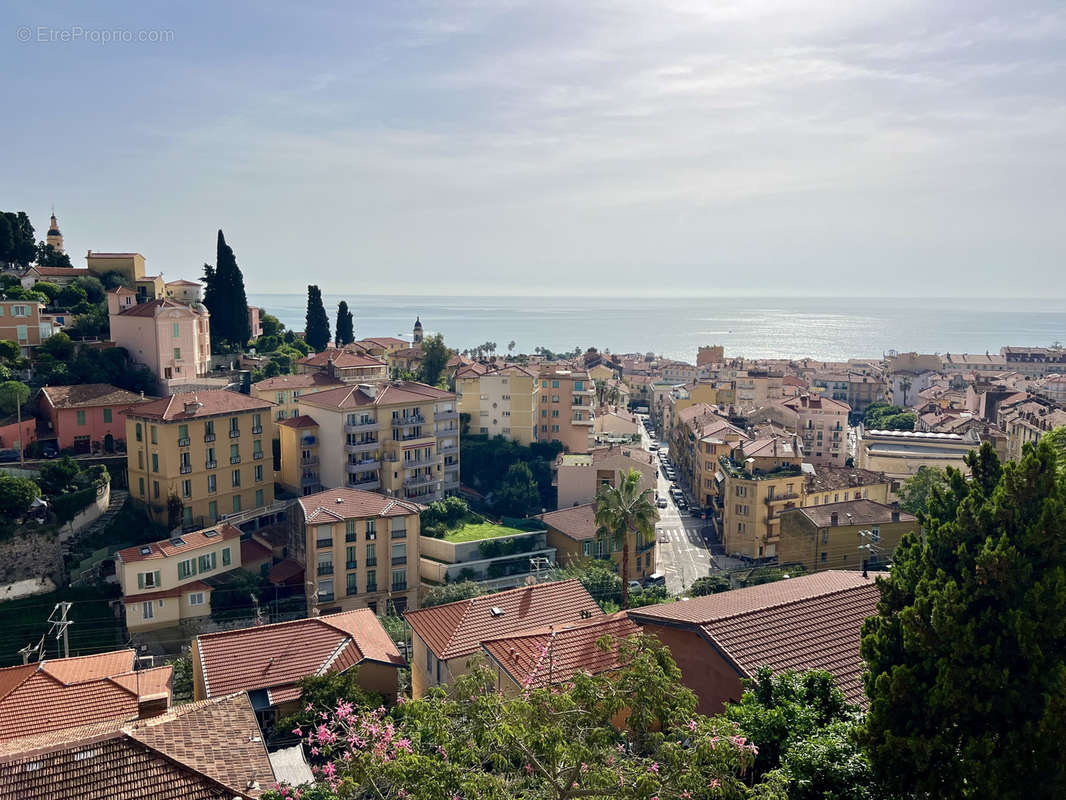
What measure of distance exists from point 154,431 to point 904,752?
36117mm

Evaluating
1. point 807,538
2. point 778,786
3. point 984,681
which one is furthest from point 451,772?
point 807,538

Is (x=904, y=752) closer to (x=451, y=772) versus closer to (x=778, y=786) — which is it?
(x=778, y=786)

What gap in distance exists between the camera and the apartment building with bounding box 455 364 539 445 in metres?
60.4

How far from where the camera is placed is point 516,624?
20.4m

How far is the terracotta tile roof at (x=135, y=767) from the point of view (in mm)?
10938

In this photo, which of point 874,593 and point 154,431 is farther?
point 154,431

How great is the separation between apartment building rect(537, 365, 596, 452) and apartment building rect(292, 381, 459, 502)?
14691mm

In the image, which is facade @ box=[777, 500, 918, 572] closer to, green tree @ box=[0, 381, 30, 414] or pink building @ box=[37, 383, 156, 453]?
pink building @ box=[37, 383, 156, 453]

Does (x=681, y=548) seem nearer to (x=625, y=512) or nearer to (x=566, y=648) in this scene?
(x=625, y=512)

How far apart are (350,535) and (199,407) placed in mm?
10400

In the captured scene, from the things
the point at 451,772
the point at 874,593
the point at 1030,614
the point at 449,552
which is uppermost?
the point at 1030,614

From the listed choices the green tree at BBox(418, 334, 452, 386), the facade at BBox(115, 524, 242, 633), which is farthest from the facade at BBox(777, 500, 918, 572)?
the green tree at BBox(418, 334, 452, 386)

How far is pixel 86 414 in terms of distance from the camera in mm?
41062

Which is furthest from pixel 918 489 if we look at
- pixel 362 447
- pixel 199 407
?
pixel 199 407
